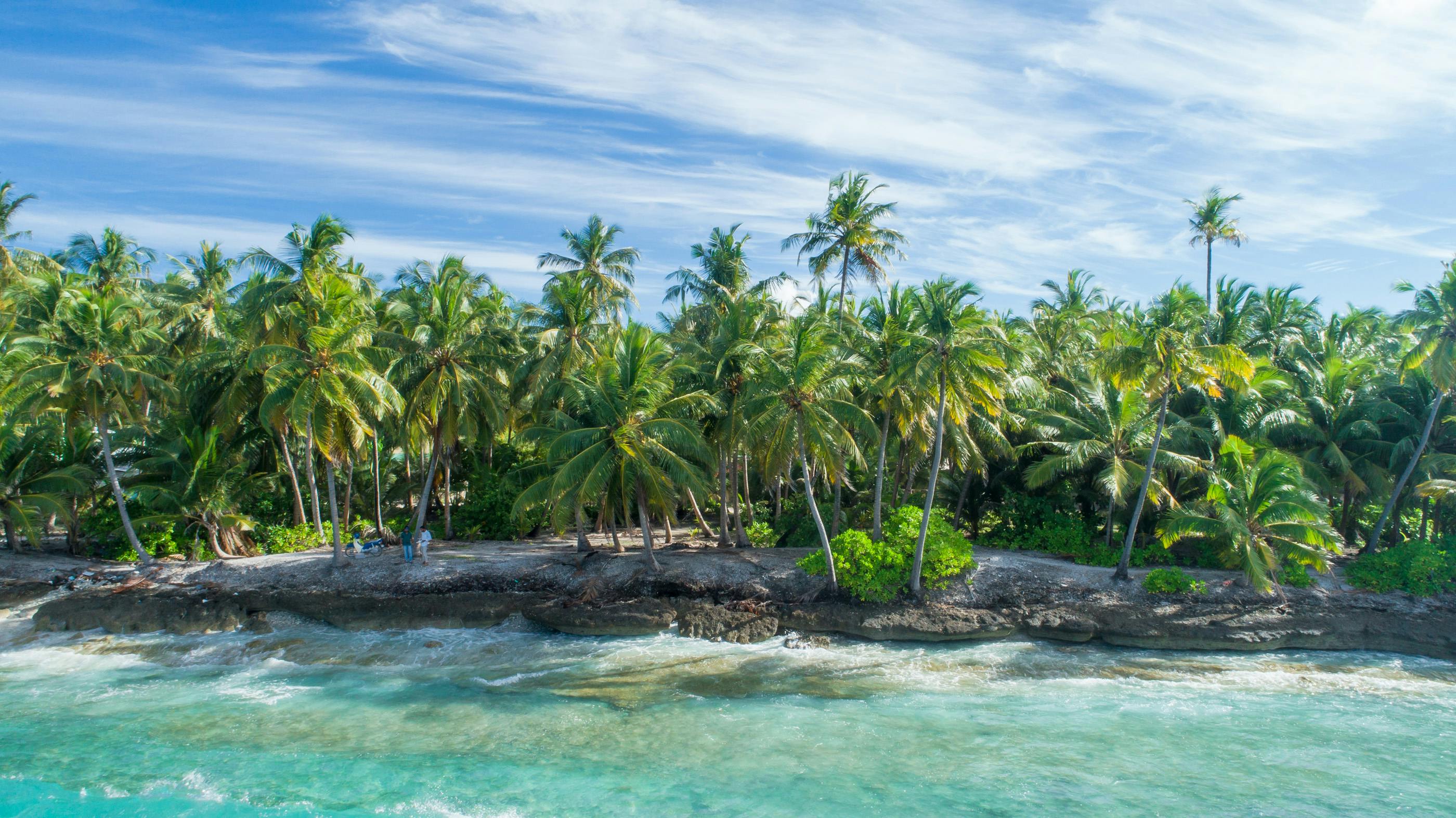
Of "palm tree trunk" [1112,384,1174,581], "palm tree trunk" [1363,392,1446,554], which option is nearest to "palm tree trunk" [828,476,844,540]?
"palm tree trunk" [1112,384,1174,581]

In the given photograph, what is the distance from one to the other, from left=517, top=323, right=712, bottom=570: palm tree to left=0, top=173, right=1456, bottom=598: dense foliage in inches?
3.3

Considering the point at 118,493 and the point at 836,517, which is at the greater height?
the point at 118,493

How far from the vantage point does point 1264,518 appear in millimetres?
22188

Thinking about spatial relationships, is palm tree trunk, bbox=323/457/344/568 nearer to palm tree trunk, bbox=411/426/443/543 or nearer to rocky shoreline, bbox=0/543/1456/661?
rocky shoreline, bbox=0/543/1456/661

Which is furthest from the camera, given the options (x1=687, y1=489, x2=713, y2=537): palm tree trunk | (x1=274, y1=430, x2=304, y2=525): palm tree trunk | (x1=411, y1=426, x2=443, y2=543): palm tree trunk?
(x1=274, y1=430, x2=304, y2=525): palm tree trunk

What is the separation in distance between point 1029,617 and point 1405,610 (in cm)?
1019

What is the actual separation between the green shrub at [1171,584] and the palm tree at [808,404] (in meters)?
9.04

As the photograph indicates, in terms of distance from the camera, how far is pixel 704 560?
26109 mm

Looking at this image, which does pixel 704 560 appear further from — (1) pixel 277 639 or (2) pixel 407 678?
(1) pixel 277 639

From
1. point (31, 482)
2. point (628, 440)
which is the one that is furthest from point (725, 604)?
point (31, 482)

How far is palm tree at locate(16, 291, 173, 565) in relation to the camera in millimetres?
23125

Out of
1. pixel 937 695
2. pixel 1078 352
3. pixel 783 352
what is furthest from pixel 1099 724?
pixel 1078 352

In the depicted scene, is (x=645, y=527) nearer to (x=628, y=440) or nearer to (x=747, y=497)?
(x=628, y=440)

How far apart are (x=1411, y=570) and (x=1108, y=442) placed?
27.9 ft
